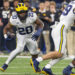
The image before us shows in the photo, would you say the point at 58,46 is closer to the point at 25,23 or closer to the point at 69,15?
the point at 69,15

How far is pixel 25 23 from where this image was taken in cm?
866

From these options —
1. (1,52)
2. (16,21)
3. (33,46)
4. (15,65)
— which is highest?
(16,21)

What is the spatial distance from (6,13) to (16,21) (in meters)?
3.83

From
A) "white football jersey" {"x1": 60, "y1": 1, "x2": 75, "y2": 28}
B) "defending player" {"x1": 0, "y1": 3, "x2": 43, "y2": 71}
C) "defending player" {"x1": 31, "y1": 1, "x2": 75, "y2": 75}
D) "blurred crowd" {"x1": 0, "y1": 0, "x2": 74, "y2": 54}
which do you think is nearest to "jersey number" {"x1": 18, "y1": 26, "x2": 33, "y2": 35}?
"defending player" {"x1": 0, "y1": 3, "x2": 43, "y2": 71}

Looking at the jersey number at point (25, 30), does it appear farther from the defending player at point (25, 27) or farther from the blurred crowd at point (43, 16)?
the blurred crowd at point (43, 16)

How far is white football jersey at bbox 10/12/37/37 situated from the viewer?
8.55 meters

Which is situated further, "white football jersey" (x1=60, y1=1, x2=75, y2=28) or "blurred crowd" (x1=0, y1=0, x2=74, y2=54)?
"blurred crowd" (x1=0, y1=0, x2=74, y2=54)

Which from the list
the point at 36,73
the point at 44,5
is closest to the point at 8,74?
the point at 36,73

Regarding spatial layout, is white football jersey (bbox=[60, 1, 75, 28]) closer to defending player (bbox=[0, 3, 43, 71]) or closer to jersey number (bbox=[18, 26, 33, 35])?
defending player (bbox=[0, 3, 43, 71])

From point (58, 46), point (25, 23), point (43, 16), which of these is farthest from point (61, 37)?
point (43, 16)

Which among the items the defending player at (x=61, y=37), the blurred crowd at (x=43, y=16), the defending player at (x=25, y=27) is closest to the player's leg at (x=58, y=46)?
the defending player at (x=61, y=37)

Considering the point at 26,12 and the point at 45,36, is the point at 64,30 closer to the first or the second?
the point at 26,12

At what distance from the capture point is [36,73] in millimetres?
7918

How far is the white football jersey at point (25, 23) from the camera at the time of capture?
855 centimetres
